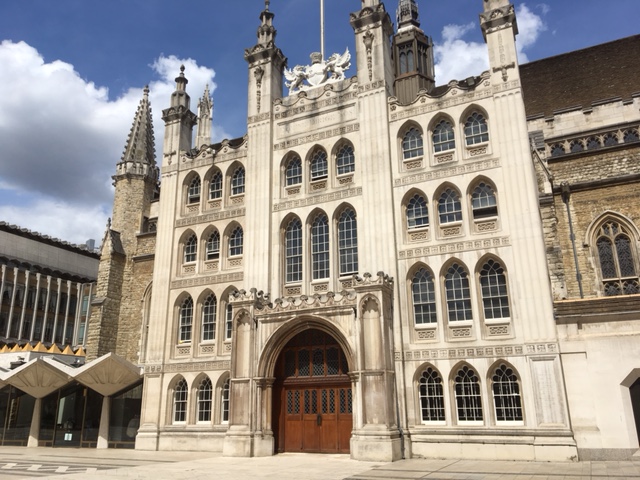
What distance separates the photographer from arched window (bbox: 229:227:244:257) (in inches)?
1042

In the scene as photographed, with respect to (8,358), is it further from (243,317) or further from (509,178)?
(509,178)

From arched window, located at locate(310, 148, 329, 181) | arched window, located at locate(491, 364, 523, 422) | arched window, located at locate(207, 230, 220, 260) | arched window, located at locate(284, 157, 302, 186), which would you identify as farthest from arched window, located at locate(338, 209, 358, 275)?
arched window, located at locate(491, 364, 523, 422)

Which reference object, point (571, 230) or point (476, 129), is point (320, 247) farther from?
point (571, 230)

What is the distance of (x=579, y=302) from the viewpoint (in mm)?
18844

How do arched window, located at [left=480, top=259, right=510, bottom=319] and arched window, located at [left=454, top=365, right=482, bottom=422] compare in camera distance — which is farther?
arched window, located at [left=480, top=259, right=510, bottom=319]

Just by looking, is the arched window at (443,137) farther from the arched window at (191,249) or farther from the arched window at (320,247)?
the arched window at (191,249)

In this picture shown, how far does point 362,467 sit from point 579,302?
9199mm

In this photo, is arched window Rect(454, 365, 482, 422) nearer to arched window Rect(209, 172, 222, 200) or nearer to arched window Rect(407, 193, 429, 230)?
arched window Rect(407, 193, 429, 230)

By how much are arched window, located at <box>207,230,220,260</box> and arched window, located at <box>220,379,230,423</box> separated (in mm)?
6148

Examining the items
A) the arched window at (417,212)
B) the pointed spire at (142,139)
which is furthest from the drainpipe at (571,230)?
the pointed spire at (142,139)

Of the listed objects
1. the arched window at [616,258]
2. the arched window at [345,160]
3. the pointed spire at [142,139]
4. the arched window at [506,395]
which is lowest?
the arched window at [506,395]

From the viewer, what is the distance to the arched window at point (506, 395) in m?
19.1

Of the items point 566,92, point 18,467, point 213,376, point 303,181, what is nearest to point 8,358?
point 213,376

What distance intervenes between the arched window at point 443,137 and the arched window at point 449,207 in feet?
6.24
